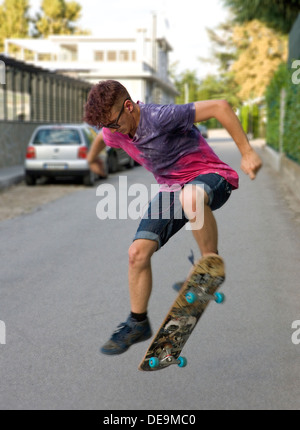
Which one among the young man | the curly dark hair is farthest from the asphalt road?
the curly dark hair

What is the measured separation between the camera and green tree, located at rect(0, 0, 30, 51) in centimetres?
8219

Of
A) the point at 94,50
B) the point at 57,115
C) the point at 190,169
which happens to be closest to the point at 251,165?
the point at 190,169

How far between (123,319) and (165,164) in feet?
5.50

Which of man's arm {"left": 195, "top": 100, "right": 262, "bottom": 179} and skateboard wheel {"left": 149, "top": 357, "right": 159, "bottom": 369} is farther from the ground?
man's arm {"left": 195, "top": 100, "right": 262, "bottom": 179}

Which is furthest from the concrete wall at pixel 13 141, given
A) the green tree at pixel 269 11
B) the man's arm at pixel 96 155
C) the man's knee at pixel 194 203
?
the man's knee at pixel 194 203

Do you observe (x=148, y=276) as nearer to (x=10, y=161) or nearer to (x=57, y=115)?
(x=10, y=161)

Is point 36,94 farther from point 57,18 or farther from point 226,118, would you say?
point 57,18

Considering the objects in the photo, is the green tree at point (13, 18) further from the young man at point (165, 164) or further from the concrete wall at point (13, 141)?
the young man at point (165, 164)

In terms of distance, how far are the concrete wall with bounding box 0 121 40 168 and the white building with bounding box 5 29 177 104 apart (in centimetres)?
2478

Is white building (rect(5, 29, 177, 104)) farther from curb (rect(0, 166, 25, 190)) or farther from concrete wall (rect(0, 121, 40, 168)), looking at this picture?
curb (rect(0, 166, 25, 190))

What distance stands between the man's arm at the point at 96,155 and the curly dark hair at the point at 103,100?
593 millimetres

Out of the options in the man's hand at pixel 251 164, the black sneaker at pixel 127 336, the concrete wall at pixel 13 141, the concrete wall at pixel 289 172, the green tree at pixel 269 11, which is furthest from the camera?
the green tree at pixel 269 11

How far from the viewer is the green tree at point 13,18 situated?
82188mm

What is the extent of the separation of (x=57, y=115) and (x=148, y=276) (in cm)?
2750
